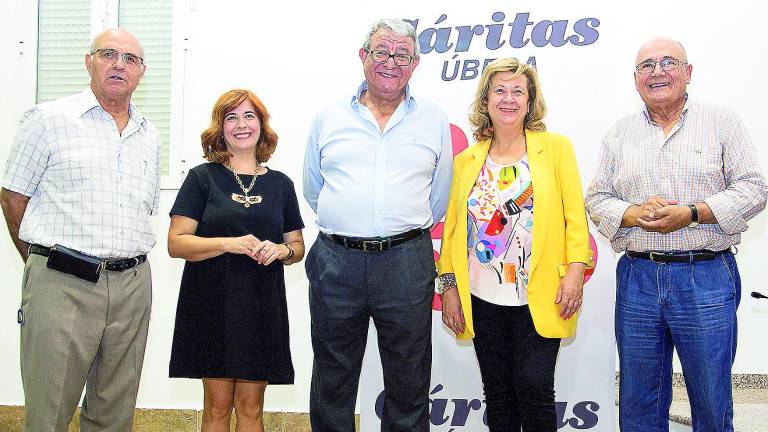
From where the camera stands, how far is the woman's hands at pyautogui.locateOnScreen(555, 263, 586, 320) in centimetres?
243

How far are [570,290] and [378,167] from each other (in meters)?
0.86

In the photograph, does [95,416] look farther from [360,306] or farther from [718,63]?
[718,63]

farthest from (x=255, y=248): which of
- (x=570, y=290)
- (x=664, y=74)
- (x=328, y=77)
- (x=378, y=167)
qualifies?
(x=664, y=74)

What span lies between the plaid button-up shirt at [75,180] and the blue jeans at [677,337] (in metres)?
1.91

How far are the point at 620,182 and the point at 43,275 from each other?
217 centimetres

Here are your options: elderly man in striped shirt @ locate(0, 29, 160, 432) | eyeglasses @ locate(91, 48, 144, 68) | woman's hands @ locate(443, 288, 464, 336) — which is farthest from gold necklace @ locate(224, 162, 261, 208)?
woman's hands @ locate(443, 288, 464, 336)

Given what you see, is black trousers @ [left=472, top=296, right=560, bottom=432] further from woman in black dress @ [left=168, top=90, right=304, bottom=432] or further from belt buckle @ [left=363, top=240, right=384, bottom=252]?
woman in black dress @ [left=168, top=90, right=304, bottom=432]

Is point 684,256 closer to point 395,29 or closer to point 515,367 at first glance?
point 515,367

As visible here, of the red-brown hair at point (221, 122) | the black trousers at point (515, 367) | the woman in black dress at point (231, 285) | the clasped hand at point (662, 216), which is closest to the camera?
the clasped hand at point (662, 216)

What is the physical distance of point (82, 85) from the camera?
3.80m

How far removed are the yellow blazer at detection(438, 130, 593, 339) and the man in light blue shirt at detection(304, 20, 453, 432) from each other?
14 cm

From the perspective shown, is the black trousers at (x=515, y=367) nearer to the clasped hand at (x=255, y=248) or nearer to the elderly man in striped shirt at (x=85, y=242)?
the clasped hand at (x=255, y=248)

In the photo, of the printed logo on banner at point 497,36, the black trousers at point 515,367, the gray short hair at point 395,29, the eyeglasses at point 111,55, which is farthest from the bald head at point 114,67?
the black trousers at point 515,367

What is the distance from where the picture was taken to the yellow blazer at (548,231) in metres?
2.43
